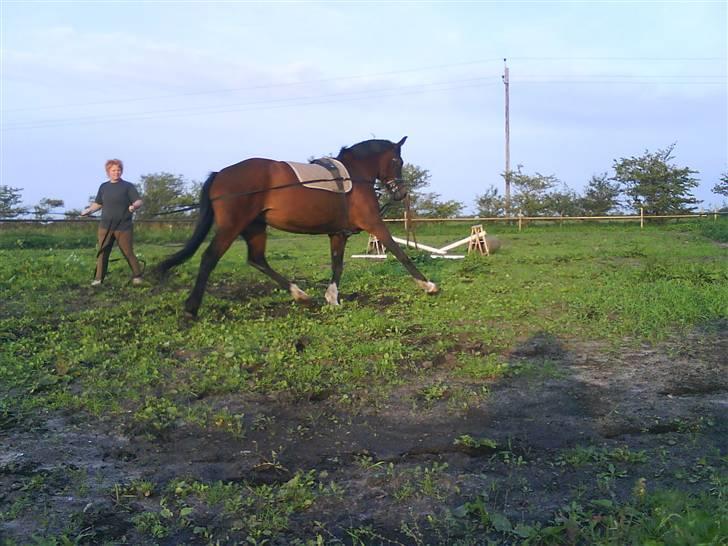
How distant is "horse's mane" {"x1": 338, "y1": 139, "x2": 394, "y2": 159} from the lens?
28.8ft

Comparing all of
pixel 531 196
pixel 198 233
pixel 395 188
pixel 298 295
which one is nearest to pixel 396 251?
pixel 395 188

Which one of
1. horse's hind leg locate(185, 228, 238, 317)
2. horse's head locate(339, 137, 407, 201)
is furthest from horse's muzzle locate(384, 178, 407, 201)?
horse's hind leg locate(185, 228, 238, 317)

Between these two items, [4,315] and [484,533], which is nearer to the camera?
[484,533]

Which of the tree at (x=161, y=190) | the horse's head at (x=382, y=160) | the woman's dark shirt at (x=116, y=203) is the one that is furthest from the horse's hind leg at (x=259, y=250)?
the tree at (x=161, y=190)

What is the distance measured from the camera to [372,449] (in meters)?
3.84

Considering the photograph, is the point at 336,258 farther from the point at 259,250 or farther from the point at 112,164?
the point at 112,164

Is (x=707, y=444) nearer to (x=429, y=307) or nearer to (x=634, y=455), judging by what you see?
(x=634, y=455)

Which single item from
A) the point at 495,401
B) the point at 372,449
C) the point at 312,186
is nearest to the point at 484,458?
the point at 372,449

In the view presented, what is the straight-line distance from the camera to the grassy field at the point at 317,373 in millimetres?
2939

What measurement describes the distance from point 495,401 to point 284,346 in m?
2.05

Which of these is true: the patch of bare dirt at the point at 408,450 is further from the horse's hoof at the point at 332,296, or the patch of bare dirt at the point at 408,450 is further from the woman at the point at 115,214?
the woman at the point at 115,214

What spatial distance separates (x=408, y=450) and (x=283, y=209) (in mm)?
4366

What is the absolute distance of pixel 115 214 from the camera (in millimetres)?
9703

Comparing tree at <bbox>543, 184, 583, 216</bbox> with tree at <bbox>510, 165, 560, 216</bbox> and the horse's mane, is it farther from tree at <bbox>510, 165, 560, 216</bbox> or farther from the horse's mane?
the horse's mane
